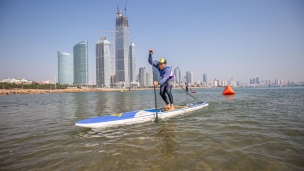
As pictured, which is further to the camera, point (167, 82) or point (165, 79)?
point (167, 82)

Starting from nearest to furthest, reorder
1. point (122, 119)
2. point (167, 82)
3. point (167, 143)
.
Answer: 1. point (167, 143)
2. point (122, 119)
3. point (167, 82)

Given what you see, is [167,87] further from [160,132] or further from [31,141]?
[31,141]

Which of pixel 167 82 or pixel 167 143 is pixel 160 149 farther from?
pixel 167 82

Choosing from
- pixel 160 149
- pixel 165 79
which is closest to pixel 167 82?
pixel 165 79

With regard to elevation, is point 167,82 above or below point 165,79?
below

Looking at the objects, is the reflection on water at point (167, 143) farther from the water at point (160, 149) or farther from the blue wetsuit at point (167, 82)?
the blue wetsuit at point (167, 82)

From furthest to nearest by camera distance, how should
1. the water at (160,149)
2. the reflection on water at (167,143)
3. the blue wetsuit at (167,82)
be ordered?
1. the blue wetsuit at (167,82)
2. the reflection on water at (167,143)
3. the water at (160,149)

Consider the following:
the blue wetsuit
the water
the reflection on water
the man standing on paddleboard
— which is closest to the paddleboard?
the water

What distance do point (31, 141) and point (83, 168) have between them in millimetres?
3572

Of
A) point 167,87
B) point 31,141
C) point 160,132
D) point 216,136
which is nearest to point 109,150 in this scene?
point 160,132

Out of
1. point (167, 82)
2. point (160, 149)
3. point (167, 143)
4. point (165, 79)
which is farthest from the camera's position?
point (167, 82)

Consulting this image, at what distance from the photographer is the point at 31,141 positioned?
5.52 m

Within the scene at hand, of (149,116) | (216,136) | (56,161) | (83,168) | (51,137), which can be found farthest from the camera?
(149,116)

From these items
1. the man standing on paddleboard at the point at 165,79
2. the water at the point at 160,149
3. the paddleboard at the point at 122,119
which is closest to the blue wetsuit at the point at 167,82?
the man standing on paddleboard at the point at 165,79
